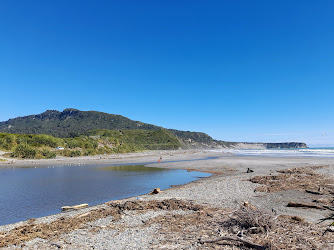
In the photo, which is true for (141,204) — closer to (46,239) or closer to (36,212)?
(46,239)

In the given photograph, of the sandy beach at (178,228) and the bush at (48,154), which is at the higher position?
the bush at (48,154)

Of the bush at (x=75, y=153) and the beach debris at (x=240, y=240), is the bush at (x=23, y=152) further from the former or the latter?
the beach debris at (x=240, y=240)

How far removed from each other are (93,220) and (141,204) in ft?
10.2

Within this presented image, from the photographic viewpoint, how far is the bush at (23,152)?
170 ft

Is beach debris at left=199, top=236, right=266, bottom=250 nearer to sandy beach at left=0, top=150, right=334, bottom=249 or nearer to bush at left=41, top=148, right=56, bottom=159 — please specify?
sandy beach at left=0, top=150, right=334, bottom=249

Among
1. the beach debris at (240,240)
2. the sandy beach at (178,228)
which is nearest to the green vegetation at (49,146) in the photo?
the sandy beach at (178,228)

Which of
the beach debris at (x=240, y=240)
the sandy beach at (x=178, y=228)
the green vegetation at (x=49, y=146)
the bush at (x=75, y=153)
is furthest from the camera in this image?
the bush at (x=75, y=153)

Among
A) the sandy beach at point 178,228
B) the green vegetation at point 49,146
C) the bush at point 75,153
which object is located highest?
the green vegetation at point 49,146

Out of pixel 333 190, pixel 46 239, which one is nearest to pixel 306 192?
pixel 333 190

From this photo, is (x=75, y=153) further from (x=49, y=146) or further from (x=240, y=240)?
(x=240, y=240)

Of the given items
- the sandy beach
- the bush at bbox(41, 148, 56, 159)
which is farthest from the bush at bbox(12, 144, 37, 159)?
the sandy beach

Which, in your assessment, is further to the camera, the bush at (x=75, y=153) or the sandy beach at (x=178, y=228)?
the bush at (x=75, y=153)

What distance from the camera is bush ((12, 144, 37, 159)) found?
170ft

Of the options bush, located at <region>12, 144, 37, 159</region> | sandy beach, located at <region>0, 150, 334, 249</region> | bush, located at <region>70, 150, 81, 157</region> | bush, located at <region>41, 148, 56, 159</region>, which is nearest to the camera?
sandy beach, located at <region>0, 150, 334, 249</region>
